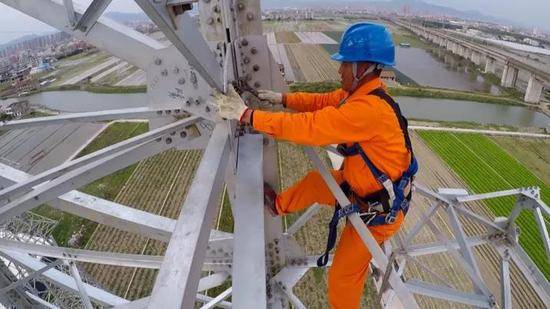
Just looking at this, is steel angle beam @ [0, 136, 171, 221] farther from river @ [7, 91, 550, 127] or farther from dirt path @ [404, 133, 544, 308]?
river @ [7, 91, 550, 127]

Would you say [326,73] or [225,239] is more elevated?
[225,239]

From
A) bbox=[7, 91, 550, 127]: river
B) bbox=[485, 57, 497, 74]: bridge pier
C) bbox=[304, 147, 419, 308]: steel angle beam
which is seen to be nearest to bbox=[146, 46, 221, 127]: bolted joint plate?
bbox=[304, 147, 419, 308]: steel angle beam

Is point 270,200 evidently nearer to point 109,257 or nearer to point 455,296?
point 109,257

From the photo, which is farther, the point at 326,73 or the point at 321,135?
the point at 326,73

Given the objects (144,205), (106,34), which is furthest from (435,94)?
(106,34)

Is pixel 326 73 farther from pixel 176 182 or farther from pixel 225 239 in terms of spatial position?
pixel 225 239

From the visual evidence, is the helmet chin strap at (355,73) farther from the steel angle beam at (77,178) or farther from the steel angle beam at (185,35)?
the steel angle beam at (77,178)

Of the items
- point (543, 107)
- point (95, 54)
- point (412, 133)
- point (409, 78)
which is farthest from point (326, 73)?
point (95, 54)
